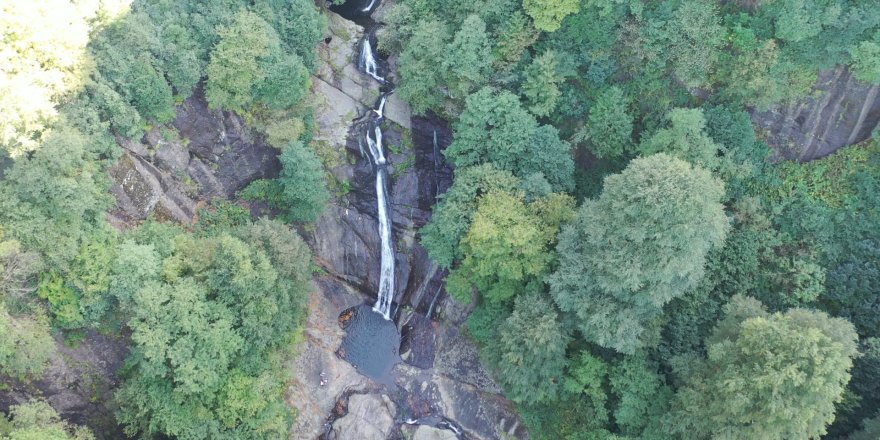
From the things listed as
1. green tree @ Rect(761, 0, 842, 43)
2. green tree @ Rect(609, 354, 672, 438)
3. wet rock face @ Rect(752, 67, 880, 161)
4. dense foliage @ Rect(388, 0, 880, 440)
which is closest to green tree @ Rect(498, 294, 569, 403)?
dense foliage @ Rect(388, 0, 880, 440)

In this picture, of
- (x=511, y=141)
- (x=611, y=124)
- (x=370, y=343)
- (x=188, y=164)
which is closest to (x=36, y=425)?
(x=188, y=164)

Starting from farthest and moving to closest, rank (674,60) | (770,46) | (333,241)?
(333,241), (674,60), (770,46)

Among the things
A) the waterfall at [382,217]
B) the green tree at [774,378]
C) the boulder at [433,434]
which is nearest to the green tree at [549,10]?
the waterfall at [382,217]

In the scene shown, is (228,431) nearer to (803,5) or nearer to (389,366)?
(389,366)

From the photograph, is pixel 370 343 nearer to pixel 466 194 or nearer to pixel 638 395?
pixel 466 194

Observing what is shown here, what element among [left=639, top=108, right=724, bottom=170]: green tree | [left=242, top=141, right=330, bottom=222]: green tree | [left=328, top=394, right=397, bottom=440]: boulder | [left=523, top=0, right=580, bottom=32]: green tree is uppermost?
[left=523, top=0, right=580, bottom=32]: green tree

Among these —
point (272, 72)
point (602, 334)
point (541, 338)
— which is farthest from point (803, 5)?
point (272, 72)

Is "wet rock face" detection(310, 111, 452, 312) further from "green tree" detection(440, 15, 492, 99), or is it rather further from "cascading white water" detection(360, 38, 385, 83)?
"green tree" detection(440, 15, 492, 99)
